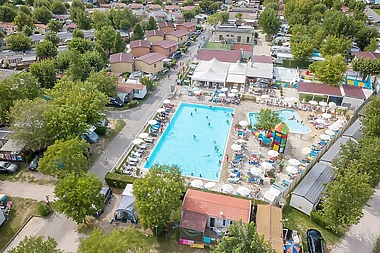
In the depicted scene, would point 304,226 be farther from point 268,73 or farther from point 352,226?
point 268,73

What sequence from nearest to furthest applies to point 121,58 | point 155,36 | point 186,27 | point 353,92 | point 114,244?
point 114,244
point 353,92
point 121,58
point 155,36
point 186,27

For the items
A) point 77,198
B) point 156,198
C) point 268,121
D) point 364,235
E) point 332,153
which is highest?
point 156,198

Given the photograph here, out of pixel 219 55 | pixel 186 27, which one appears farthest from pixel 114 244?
pixel 186 27

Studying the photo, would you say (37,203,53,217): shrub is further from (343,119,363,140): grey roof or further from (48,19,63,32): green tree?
(48,19,63,32): green tree

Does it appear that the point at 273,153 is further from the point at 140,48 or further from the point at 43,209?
the point at 140,48

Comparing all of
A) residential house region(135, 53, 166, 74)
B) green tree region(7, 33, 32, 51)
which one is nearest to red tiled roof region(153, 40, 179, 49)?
residential house region(135, 53, 166, 74)
